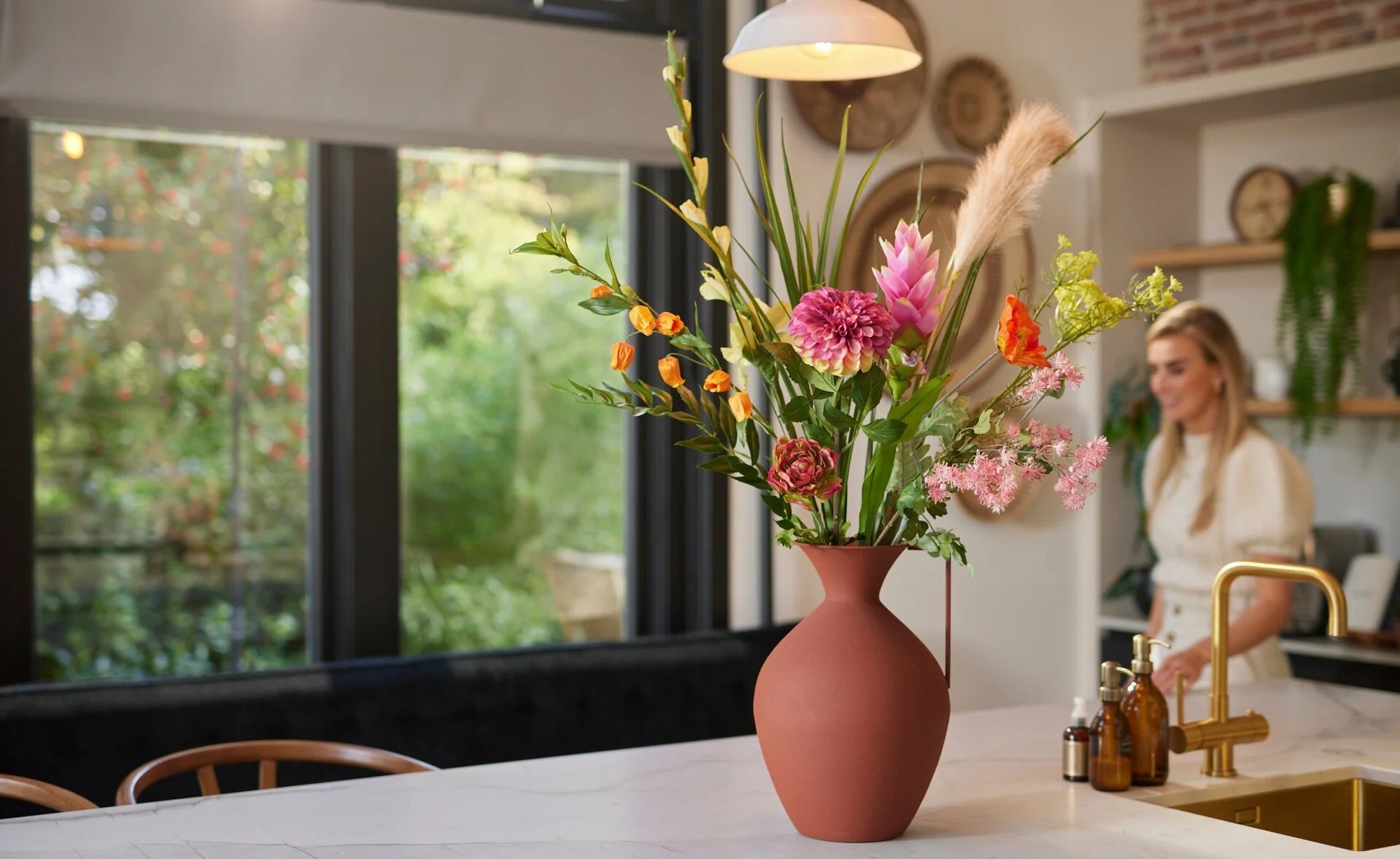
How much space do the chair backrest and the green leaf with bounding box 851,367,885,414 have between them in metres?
1.23

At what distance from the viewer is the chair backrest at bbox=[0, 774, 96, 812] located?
197 centimetres

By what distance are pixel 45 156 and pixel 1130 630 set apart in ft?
10.6

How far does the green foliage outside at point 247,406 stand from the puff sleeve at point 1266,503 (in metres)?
1.60

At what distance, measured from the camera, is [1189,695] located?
2.63 meters

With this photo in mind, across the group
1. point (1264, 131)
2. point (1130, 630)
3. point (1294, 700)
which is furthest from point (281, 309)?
point (1264, 131)

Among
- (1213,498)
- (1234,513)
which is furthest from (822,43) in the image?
(1213,498)

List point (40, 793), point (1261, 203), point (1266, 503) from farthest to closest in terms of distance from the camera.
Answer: point (1261, 203)
point (1266, 503)
point (40, 793)

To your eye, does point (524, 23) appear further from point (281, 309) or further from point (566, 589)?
point (566, 589)

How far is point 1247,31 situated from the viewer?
443 cm

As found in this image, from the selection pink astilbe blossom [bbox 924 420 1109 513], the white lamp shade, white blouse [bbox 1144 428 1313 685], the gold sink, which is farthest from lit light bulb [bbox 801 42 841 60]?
white blouse [bbox 1144 428 1313 685]

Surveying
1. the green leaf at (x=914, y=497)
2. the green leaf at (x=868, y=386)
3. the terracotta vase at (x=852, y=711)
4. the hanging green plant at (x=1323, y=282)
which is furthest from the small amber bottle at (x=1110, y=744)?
the hanging green plant at (x=1323, y=282)

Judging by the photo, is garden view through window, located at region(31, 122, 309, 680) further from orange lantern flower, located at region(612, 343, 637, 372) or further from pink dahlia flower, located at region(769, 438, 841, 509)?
pink dahlia flower, located at region(769, 438, 841, 509)

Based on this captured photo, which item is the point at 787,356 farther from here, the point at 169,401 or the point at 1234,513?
the point at 169,401

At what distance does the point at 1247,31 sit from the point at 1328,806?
10.1 feet
